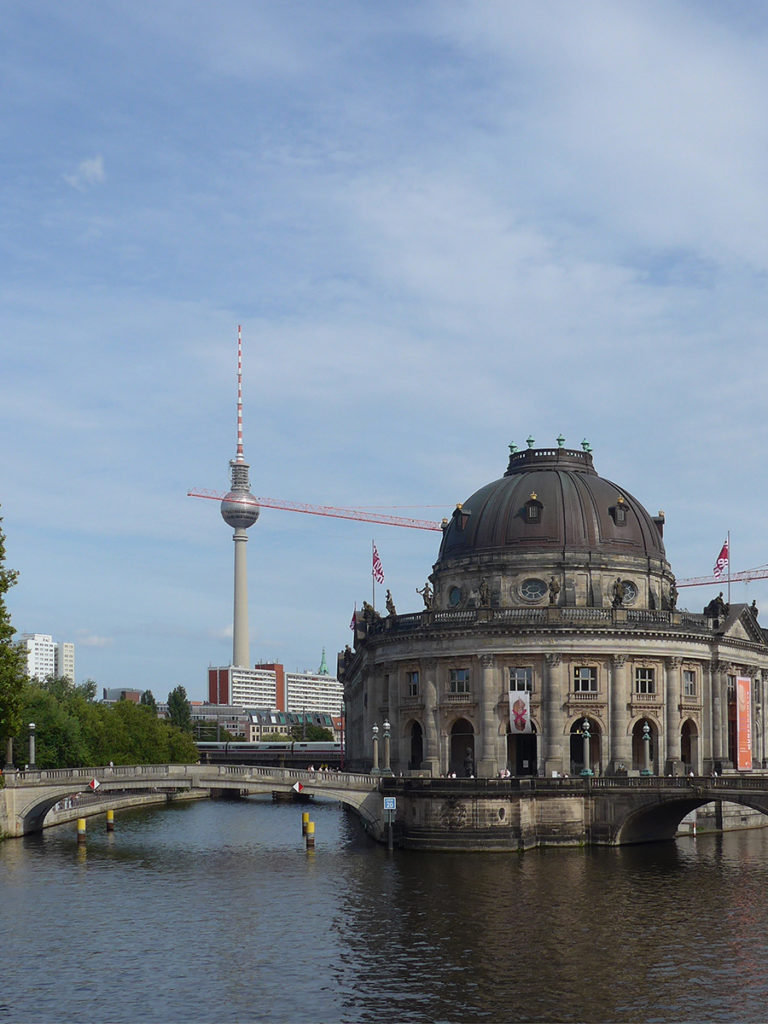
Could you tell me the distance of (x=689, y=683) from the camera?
118 meters

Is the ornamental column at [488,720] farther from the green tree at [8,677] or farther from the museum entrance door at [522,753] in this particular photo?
the green tree at [8,677]

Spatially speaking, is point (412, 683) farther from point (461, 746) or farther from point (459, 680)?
point (461, 746)

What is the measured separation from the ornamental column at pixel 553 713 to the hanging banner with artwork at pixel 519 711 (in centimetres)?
304

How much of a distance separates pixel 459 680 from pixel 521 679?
563 centimetres

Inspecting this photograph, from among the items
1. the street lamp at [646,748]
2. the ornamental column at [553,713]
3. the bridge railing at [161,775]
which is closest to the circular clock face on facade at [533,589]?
the ornamental column at [553,713]

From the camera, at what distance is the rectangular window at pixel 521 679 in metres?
111

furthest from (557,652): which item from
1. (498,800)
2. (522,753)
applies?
(498,800)

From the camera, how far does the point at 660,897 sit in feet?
233

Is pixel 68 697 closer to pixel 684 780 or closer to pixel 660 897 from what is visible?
pixel 684 780

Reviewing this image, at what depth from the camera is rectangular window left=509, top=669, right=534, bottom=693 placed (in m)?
111

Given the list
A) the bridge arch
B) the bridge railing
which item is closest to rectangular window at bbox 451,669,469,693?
the bridge railing

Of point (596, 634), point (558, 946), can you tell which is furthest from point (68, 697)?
point (558, 946)

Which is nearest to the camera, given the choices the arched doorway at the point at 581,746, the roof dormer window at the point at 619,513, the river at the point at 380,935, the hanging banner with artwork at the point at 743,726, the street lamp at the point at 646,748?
the river at the point at 380,935

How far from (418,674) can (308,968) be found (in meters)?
63.1
